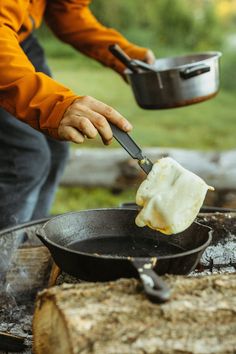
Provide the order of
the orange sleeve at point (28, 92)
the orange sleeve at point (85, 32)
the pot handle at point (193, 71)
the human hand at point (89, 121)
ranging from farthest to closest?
the orange sleeve at point (85, 32), the pot handle at point (193, 71), the orange sleeve at point (28, 92), the human hand at point (89, 121)

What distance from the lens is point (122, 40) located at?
13.4 feet

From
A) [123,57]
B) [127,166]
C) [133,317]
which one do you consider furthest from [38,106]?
[127,166]

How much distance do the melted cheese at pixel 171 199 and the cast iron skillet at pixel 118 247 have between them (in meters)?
0.11

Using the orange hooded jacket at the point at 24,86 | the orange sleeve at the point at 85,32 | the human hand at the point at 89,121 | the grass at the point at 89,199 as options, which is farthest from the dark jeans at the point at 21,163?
the grass at the point at 89,199

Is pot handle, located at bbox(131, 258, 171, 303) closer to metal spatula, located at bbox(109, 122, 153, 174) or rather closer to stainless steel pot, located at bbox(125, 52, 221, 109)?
metal spatula, located at bbox(109, 122, 153, 174)

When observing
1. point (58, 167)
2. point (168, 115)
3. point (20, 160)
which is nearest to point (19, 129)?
point (20, 160)

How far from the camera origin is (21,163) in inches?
150

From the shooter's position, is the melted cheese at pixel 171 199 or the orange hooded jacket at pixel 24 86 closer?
the melted cheese at pixel 171 199

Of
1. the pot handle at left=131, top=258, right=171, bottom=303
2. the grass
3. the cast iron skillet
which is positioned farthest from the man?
the grass

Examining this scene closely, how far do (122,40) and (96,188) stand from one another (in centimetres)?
228

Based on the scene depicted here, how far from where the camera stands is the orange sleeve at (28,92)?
2.49 meters

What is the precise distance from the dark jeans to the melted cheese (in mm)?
1594

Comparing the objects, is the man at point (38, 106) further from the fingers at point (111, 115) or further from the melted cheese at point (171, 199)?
the melted cheese at point (171, 199)

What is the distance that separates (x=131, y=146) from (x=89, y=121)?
0.18 metres
